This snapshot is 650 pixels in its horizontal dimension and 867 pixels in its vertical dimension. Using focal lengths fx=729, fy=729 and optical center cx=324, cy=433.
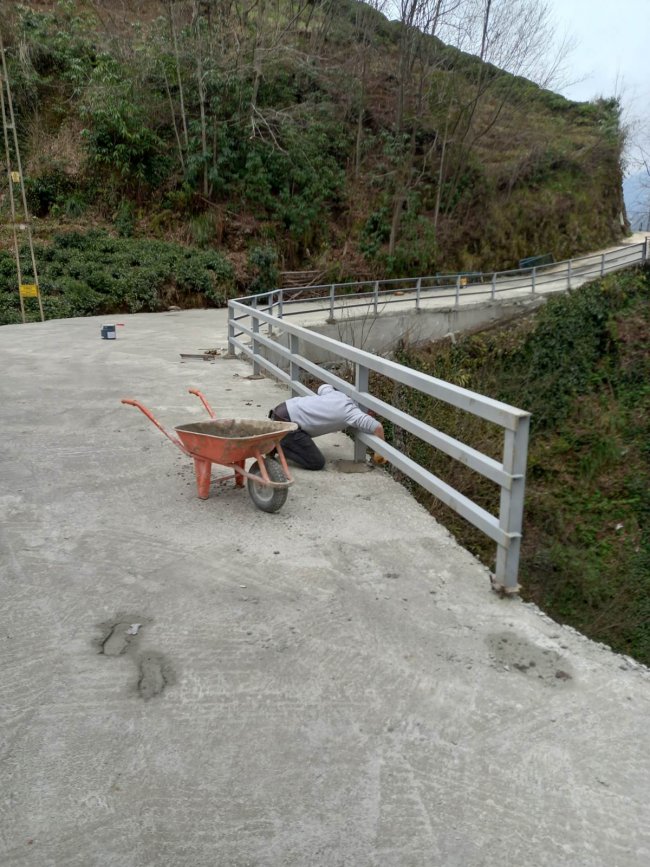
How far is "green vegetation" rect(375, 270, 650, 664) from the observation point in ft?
34.2

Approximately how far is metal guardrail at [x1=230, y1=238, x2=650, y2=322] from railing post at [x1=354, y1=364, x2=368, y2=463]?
1308cm

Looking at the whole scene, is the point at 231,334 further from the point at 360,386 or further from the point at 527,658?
the point at 527,658

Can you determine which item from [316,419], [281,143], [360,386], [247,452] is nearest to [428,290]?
[281,143]

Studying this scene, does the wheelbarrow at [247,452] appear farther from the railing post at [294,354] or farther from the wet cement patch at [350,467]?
the railing post at [294,354]

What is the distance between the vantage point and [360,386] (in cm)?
641

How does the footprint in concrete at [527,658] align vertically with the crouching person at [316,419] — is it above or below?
below

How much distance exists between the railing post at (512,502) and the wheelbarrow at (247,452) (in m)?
1.68

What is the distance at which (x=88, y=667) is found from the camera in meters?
3.46

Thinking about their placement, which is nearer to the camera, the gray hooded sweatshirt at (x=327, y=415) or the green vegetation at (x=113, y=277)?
the gray hooded sweatshirt at (x=327, y=415)

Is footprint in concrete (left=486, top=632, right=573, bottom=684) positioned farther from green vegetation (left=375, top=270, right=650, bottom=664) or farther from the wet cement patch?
green vegetation (left=375, top=270, right=650, bottom=664)

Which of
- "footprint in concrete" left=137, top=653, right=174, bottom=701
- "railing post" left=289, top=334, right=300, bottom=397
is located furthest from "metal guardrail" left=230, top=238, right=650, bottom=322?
"footprint in concrete" left=137, top=653, right=174, bottom=701

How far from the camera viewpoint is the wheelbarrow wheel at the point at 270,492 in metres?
5.33

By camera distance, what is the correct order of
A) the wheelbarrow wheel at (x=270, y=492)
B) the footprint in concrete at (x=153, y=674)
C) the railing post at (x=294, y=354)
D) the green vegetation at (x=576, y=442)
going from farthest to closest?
1. the green vegetation at (x=576, y=442)
2. the railing post at (x=294, y=354)
3. the wheelbarrow wheel at (x=270, y=492)
4. the footprint in concrete at (x=153, y=674)

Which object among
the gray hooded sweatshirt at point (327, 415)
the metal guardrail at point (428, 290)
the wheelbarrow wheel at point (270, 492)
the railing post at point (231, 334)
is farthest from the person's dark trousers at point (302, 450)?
the metal guardrail at point (428, 290)
